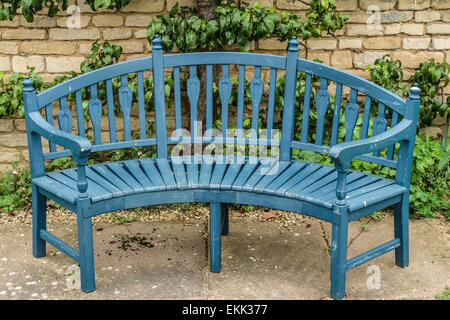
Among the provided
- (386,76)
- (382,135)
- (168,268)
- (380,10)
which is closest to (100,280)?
(168,268)

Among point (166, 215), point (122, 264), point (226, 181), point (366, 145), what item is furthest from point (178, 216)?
point (366, 145)

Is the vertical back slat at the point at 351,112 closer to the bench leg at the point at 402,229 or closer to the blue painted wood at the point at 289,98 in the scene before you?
the blue painted wood at the point at 289,98

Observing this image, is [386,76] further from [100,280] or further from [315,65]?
[100,280]

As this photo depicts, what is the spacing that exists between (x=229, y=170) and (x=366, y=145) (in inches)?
36.2

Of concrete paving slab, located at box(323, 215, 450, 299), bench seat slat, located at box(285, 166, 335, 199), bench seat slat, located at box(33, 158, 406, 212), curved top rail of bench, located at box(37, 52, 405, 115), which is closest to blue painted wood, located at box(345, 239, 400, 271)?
concrete paving slab, located at box(323, 215, 450, 299)

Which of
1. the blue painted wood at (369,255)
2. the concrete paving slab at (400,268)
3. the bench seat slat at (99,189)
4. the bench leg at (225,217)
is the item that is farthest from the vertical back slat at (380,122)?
the bench seat slat at (99,189)

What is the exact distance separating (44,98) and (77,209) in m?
0.78

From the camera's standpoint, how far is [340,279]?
3189 millimetres

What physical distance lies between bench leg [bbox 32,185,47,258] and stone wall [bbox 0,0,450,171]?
148 cm

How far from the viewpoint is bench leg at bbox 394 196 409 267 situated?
3467 millimetres

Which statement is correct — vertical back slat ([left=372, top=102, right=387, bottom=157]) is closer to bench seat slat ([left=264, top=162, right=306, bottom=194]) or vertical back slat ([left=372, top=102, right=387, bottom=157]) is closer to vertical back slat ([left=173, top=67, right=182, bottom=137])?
bench seat slat ([left=264, top=162, right=306, bottom=194])

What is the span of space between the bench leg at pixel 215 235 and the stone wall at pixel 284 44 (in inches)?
67.3

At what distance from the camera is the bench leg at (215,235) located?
343 centimetres

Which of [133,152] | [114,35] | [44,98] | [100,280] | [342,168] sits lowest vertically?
[100,280]
